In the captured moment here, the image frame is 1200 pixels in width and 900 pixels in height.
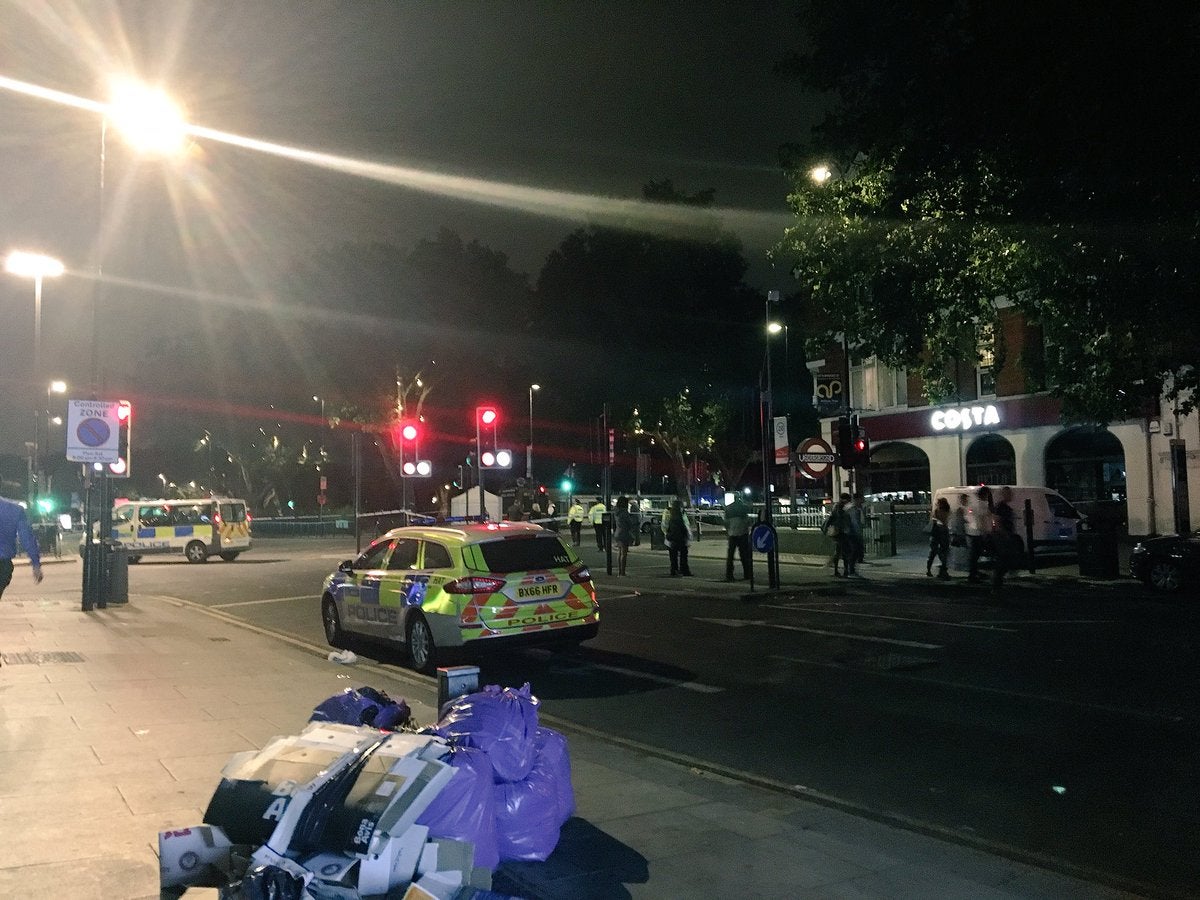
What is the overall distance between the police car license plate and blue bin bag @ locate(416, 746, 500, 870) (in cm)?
617

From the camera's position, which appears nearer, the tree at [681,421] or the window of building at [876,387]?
the window of building at [876,387]

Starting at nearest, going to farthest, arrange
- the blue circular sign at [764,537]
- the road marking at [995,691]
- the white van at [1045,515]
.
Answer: the road marking at [995,691] < the blue circular sign at [764,537] < the white van at [1045,515]

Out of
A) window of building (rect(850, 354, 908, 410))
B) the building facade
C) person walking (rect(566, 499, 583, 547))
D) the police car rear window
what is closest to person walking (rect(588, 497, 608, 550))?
person walking (rect(566, 499, 583, 547))

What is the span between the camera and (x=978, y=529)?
19797 millimetres

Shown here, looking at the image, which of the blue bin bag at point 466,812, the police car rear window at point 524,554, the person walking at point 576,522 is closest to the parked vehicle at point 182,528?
the person walking at point 576,522

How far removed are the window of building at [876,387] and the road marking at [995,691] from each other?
28.2 meters

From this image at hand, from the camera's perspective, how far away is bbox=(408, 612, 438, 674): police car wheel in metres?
11.0

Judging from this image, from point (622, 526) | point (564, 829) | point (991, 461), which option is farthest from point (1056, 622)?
point (991, 461)

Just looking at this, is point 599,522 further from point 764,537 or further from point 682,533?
point 764,537

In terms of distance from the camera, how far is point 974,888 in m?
4.70

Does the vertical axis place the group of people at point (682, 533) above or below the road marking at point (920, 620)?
Answer: above

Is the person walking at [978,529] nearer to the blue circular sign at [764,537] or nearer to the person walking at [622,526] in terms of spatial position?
the blue circular sign at [764,537]

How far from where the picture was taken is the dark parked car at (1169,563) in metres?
17.1

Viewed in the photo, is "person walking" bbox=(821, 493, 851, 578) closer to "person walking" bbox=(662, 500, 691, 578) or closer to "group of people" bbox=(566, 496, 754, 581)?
"group of people" bbox=(566, 496, 754, 581)
